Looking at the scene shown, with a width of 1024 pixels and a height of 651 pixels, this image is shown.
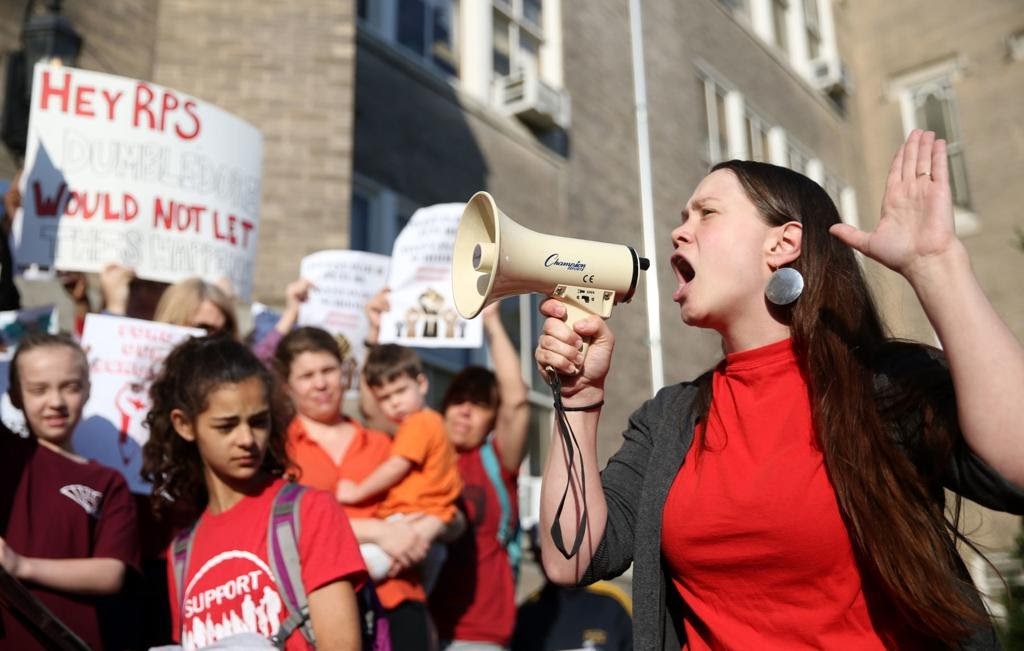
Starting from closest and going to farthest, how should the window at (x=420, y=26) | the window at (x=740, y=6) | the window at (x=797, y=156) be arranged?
1. the window at (x=420, y=26)
2. the window at (x=740, y=6)
3. the window at (x=797, y=156)

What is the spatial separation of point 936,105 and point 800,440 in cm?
1899

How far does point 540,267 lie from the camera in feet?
7.16

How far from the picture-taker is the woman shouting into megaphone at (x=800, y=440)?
5.61ft

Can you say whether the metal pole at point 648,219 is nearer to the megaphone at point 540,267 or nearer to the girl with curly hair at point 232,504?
the girl with curly hair at point 232,504

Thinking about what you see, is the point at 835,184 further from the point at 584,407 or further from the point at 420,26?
the point at 584,407

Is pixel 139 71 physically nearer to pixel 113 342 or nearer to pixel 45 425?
pixel 113 342

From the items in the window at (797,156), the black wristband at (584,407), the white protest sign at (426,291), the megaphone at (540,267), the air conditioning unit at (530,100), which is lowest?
the black wristband at (584,407)

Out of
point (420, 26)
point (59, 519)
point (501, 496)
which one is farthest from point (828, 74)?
point (59, 519)

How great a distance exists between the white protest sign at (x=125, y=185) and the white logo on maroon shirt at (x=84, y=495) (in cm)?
157

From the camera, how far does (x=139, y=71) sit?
7555 millimetres

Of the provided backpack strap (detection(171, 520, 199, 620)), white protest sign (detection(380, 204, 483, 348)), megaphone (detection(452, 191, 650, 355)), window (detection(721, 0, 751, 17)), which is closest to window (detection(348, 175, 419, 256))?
white protest sign (detection(380, 204, 483, 348))

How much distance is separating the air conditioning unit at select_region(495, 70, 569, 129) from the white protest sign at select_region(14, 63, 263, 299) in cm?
644

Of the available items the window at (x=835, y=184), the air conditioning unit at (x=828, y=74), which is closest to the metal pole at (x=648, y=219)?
the window at (x=835, y=184)

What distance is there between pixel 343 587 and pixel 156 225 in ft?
8.37
